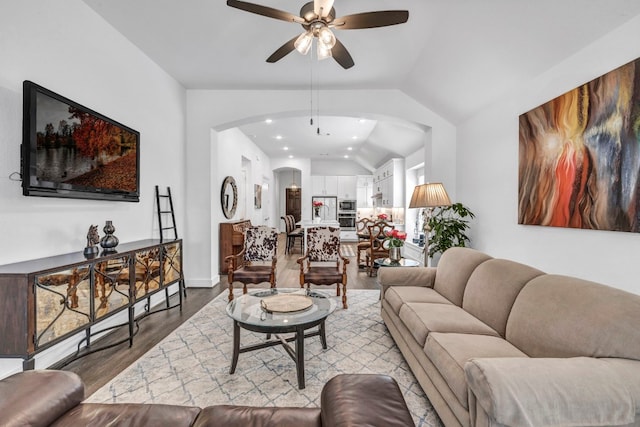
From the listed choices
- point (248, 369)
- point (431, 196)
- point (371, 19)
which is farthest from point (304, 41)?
point (248, 369)

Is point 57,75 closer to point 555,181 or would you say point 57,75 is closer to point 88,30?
point 88,30

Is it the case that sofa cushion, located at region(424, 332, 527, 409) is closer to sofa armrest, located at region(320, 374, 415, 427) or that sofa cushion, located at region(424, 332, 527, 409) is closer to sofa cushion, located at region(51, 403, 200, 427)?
sofa armrest, located at region(320, 374, 415, 427)

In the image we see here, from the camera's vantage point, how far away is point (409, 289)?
285 centimetres

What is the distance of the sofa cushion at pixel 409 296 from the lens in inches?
99.7

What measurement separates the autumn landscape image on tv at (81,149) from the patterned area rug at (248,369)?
167cm

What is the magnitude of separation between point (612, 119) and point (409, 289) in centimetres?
207

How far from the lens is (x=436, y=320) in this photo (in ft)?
6.59

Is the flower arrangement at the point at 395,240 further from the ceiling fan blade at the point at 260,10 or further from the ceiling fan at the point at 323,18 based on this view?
the ceiling fan blade at the point at 260,10

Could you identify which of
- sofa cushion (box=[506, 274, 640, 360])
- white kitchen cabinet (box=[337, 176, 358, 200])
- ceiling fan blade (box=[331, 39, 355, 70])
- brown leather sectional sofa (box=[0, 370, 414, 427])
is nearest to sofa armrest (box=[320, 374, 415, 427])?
brown leather sectional sofa (box=[0, 370, 414, 427])

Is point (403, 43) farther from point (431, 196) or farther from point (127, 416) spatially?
point (127, 416)

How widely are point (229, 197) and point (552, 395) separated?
566 cm

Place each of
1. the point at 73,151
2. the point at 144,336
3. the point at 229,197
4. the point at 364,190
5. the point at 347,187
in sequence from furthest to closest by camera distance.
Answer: the point at 347,187
the point at 364,190
the point at 229,197
the point at 144,336
the point at 73,151

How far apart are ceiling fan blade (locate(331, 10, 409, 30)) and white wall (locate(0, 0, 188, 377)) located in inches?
91.2

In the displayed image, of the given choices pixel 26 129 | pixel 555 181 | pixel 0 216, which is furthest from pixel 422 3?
pixel 0 216
